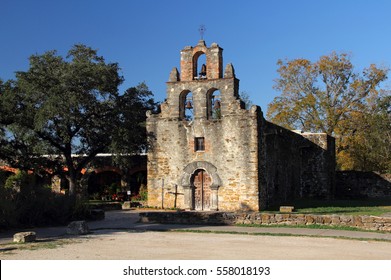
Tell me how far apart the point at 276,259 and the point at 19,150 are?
23740mm

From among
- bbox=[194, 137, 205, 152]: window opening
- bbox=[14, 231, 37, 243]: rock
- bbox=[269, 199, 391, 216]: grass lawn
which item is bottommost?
bbox=[14, 231, 37, 243]: rock

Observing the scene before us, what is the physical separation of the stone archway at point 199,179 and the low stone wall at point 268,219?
22.2 feet

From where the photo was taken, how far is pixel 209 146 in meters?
27.6

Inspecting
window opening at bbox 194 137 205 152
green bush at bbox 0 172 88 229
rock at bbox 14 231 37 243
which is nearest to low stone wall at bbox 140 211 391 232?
green bush at bbox 0 172 88 229

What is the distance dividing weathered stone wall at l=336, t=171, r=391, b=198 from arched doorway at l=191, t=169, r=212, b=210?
16324 mm

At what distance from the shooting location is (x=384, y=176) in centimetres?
3903

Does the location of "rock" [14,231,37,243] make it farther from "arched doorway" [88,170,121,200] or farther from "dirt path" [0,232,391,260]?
"arched doorway" [88,170,121,200]

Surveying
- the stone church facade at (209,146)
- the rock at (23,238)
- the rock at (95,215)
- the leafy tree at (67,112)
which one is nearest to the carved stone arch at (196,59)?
the stone church facade at (209,146)

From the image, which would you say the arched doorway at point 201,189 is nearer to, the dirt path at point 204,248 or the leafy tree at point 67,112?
the leafy tree at point 67,112

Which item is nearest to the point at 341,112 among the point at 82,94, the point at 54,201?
the point at 82,94

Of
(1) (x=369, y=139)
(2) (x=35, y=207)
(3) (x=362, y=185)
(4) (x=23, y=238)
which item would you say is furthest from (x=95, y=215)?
(1) (x=369, y=139)

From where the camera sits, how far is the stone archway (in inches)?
1073

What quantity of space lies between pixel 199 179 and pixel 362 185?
17012 millimetres

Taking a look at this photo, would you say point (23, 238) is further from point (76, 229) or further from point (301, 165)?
point (301, 165)
